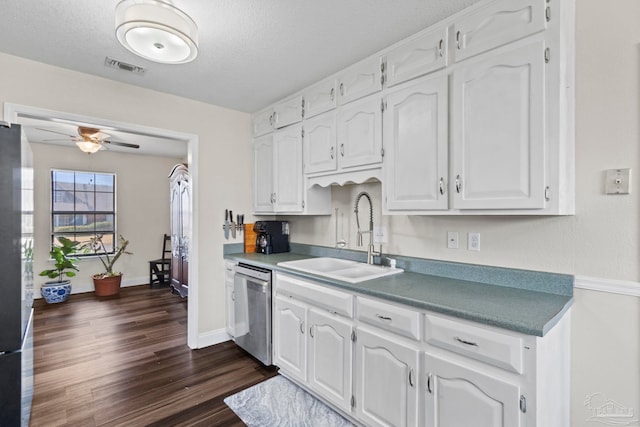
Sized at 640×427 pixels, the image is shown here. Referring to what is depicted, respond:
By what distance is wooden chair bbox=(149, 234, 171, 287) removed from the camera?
5632 millimetres

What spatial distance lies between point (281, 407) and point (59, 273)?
454cm

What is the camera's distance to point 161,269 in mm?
5832

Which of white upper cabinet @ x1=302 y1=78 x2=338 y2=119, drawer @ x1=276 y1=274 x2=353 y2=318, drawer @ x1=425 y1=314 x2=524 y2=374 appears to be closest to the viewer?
drawer @ x1=425 y1=314 x2=524 y2=374

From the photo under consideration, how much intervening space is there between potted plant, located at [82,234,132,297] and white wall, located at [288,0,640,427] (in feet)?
18.9

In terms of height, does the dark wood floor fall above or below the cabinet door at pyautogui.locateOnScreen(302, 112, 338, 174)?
below

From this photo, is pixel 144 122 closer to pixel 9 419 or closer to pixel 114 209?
pixel 9 419

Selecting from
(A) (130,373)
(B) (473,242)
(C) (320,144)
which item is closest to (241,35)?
(C) (320,144)

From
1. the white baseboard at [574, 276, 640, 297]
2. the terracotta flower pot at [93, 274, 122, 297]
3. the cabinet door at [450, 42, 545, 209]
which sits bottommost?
the terracotta flower pot at [93, 274, 122, 297]

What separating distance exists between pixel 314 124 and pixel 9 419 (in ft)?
8.54

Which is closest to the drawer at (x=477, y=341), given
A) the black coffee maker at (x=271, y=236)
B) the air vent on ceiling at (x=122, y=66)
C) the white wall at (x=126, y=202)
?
the black coffee maker at (x=271, y=236)

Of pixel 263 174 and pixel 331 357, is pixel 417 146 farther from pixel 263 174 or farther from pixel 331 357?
pixel 263 174

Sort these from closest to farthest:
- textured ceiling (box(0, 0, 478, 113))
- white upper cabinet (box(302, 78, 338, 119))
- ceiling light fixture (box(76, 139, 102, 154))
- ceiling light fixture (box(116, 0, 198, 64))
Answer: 1. ceiling light fixture (box(116, 0, 198, 64))
2. textured ceiling (box(0, 0, 478, 113))
3. white upper cabinet (box(302, 78, 338, 119))
4. ceiling light fixture (box(76, 139, 102, 154))

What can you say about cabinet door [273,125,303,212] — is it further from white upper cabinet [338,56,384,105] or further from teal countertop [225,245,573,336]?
teal countertop [225,245,573,336]

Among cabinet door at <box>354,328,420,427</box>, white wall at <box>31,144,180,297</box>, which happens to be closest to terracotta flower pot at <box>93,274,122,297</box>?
white wall at <box>31,144,180,297</box>
